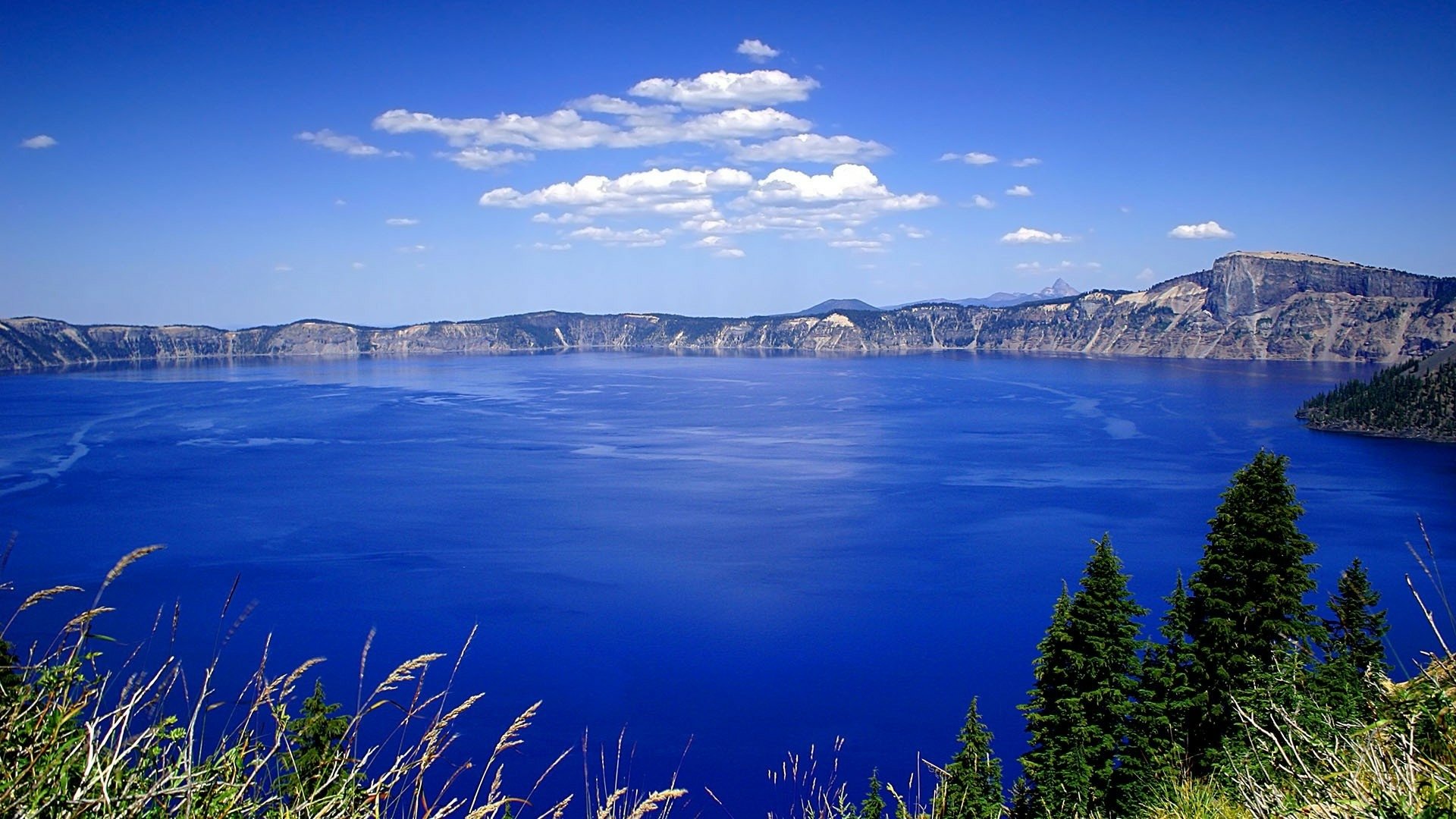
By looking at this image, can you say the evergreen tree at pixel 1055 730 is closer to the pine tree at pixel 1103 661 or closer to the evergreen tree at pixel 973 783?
the pine tree at pixel 1103 661

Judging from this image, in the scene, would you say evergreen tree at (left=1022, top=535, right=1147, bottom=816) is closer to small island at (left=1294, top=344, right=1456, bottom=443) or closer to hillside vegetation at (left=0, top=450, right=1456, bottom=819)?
hillside vegetation at (left=0, top=450, right=1456, bottom=819)

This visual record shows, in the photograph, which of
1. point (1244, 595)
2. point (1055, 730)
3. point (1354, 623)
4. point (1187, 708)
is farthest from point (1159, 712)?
point (1354, 623)

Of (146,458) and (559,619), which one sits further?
(146,458)

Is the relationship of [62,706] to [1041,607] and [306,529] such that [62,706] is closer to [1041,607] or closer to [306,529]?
[1041,607]

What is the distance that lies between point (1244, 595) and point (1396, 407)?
257ft

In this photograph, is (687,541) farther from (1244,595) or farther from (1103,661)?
(1103,661)

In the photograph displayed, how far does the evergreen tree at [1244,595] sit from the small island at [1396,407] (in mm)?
72264

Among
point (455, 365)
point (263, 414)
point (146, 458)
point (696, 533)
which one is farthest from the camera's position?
point (455, 365)

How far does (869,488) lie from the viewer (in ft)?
173

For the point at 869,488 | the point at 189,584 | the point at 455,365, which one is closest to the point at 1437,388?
the point at 869,488

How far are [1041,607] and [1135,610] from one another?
1979 centimetres

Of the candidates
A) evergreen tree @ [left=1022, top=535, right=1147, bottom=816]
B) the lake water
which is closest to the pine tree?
evergreen tree @ [left=1022, top=535, right=1147, bottom=816]

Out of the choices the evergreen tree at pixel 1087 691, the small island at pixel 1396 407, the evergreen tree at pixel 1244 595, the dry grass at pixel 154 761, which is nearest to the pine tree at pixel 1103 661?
the evergreen tree at pixel 1087 691

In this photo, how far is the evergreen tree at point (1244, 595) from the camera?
548 inches
